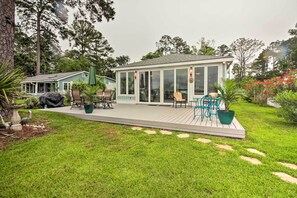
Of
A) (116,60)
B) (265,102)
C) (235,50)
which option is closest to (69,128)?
(265,102)

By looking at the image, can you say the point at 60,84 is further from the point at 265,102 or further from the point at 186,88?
the point at 265,102

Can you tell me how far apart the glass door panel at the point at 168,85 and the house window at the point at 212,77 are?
6.70 ft

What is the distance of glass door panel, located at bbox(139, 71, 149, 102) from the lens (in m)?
9.73

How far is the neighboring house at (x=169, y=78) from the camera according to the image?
798 centimetres

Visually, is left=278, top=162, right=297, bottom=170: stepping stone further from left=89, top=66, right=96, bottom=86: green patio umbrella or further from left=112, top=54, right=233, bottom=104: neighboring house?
left=89, top=66, right=96, bottom=86: green patio umbrella

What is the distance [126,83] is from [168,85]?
10.0 ft

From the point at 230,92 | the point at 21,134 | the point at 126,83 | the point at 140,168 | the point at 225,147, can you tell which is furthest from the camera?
the point at 126,83

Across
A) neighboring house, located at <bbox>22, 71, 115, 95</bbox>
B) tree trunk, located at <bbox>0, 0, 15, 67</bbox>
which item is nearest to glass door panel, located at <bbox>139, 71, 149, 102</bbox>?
tree trunk, located at <bbox>0, 0, 15, 67</bbox>

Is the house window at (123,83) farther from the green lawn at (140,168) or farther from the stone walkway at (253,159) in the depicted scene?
the green lawn at (140,168)

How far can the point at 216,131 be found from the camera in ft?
13.3

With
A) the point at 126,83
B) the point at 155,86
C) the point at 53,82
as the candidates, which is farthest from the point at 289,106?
the point at 53,82

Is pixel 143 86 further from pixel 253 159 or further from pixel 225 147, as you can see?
pixel 253 159

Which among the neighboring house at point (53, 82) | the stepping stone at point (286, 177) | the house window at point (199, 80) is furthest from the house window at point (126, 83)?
the neighboring house at point (53, 82)

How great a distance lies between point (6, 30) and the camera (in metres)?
4.92
